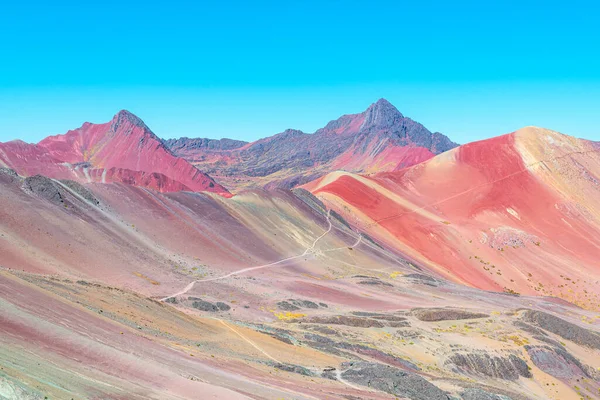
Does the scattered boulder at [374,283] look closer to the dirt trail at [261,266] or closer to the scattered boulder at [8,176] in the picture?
the dirt trail at [261,266]

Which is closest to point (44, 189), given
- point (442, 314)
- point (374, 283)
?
point (374, 283)

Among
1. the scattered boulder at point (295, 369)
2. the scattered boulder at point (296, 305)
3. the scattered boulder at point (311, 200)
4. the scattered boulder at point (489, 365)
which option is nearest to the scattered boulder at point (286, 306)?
the scattered boulder at point (296, 305)

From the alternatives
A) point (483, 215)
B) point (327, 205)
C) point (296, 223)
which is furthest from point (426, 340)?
point (483, 215)

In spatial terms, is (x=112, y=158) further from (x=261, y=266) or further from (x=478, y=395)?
(x=478, y=395)

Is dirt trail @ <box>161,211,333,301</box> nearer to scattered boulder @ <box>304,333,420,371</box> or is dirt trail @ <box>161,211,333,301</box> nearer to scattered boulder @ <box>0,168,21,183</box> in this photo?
scattered boulder @ <box>304,333,420,371</box>

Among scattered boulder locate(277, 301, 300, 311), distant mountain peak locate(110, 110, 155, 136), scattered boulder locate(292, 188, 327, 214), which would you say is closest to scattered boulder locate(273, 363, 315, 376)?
scattered boulder locate(277, 301, 300, 311)

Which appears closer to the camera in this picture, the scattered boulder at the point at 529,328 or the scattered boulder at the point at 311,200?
the scattered boulder at the point at 529,328

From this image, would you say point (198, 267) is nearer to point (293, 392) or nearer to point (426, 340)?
point (426, 340)
